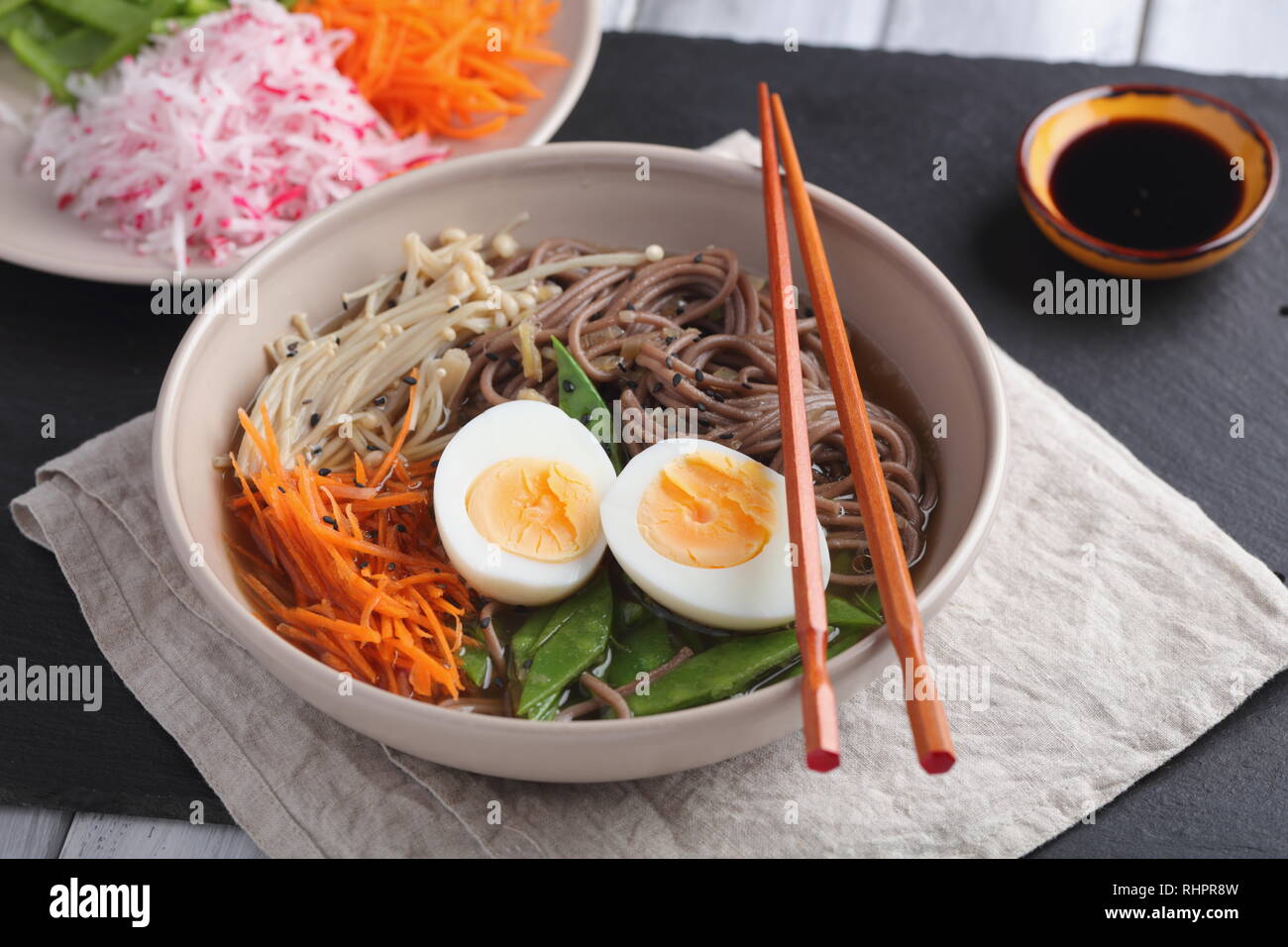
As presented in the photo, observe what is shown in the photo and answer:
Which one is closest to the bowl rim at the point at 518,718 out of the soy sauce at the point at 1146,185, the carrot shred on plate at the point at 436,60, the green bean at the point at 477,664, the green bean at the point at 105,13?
the green bean at the point at 477,664

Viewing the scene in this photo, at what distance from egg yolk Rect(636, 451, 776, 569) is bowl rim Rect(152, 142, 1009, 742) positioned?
1.01 feet

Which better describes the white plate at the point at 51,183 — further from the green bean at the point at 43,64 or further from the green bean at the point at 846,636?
the green bean at the point at 846,636

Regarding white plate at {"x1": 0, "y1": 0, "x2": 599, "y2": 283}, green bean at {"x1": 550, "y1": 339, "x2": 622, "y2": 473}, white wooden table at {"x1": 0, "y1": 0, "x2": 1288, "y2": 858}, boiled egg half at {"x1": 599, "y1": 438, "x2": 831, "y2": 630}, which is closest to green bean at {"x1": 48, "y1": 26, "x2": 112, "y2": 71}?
white plate at {"x1": 0, "y1": 0, "x2": 599, "y2": 283}

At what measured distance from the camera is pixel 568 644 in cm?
199

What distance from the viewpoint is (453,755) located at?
183 cm

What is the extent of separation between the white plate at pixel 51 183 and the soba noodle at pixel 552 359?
470 millimetres

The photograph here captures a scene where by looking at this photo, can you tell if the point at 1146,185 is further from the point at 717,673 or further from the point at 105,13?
the point at 105,13

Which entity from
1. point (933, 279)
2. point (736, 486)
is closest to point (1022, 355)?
point (933, 279)

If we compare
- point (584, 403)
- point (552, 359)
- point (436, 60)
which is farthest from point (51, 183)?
point (584, 403)

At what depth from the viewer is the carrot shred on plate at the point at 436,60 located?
3.05 m

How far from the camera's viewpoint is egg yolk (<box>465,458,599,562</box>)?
2029mm

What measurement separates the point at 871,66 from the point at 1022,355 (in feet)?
3.65
